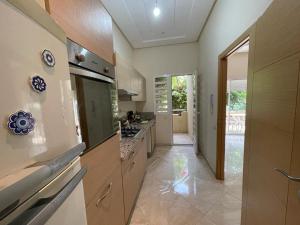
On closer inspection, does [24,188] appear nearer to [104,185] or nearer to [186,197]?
[104,185]

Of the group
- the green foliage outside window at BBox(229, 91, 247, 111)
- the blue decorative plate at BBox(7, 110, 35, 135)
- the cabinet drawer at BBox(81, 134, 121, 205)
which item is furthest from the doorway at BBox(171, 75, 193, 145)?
the blue decorative plate at BBox(7, 110, 35, 135)

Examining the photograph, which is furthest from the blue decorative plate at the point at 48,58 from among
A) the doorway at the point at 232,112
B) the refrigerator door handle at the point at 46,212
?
the doorway at the point at 232,112

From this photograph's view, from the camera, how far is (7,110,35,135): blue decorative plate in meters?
0.35

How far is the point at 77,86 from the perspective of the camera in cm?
78

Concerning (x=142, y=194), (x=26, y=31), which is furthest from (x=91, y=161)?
(x=142, y=194)

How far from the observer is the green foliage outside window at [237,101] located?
5668mm


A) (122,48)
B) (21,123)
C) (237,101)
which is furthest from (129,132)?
(237,101)

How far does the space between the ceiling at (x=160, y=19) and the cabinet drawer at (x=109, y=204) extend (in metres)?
2.44

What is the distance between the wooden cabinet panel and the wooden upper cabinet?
112cm

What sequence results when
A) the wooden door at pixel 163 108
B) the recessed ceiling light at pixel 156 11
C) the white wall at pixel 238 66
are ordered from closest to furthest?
the recessed ceiling light at pixel 156 11, the wooden door at pixel 163 108, the white wall at pixel 238 66

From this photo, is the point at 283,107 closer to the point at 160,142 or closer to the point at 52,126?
the point at 52,126

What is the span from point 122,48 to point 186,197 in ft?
9.96

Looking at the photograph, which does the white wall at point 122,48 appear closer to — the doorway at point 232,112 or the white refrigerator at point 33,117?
the doorway at point 232,112

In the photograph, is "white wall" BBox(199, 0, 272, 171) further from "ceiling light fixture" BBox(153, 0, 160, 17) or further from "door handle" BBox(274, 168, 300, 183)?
"door handle" BBox(274, 168, 300, 183)
